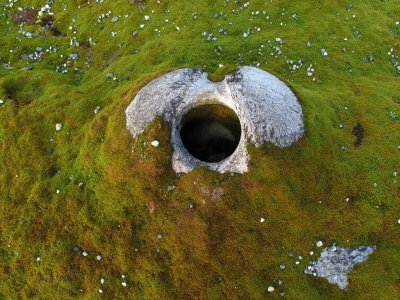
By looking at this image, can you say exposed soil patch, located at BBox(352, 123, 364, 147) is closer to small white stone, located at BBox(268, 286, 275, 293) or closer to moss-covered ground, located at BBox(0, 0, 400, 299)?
moss-covered ground, located at BBox(0, 0, 400, 299)

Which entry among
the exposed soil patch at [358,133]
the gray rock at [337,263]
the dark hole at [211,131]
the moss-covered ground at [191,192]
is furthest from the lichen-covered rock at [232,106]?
the gray rock at [337,263]

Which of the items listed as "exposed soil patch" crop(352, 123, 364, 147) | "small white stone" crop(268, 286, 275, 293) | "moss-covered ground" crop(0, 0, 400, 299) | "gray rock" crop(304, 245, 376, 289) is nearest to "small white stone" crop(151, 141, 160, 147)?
"moss-covered ground" crop(0, 0, 400, 299)

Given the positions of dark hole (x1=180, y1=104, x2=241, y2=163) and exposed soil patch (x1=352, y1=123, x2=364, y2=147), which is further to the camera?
exposed soil patch (x1=352, y1=123, x2=364, y2=147)

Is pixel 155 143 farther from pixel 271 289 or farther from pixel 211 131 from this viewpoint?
pixel 271 289

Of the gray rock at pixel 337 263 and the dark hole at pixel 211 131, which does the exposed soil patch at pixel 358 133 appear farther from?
the dark hole at pixel 211 131

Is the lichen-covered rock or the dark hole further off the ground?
the lichen-covered rock

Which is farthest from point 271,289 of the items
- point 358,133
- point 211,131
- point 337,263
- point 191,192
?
point 358,133
